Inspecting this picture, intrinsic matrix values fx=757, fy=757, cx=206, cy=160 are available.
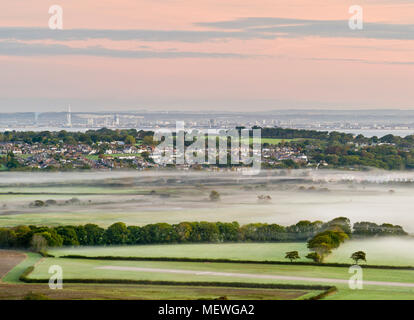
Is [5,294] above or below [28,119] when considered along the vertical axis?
below

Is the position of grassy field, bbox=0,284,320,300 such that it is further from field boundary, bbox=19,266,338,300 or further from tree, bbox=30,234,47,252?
tree, bbox=30,234,47,252

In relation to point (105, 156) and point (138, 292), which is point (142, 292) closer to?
point (138, 292)

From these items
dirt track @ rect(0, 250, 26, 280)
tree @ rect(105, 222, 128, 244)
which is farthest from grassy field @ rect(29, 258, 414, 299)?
tree @ rect(105, 222, 128, 244)

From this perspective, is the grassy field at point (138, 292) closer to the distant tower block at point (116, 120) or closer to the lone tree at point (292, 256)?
the lone tree at point (292, 256)
